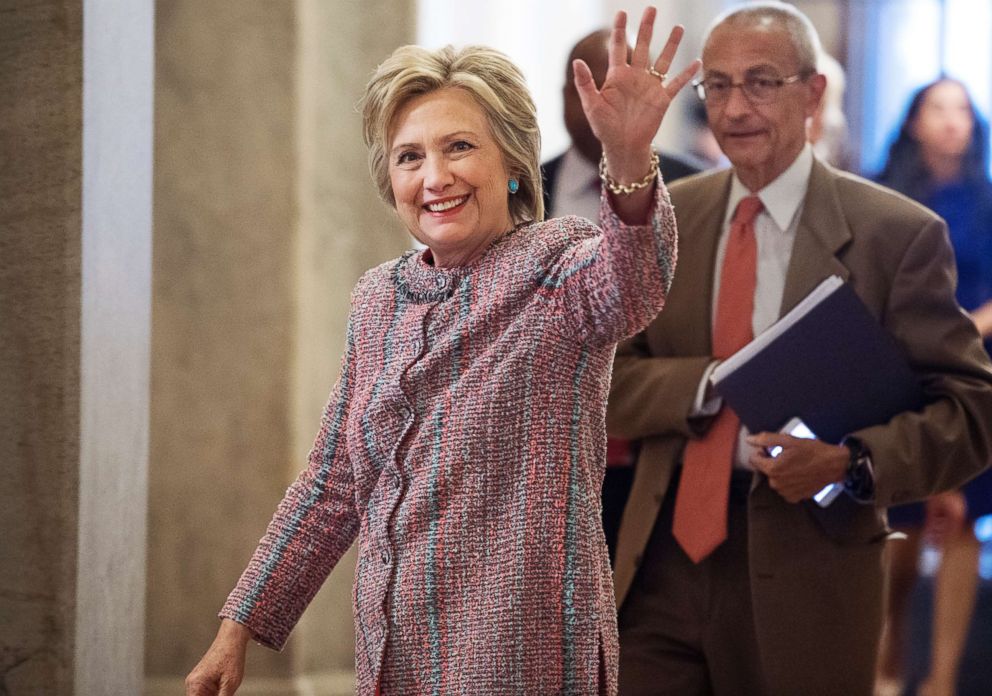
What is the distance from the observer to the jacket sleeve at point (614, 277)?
2.09 meters

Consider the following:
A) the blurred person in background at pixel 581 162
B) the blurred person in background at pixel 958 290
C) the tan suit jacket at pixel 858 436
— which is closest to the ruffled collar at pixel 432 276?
the tan suit jacket at pixel 858 436

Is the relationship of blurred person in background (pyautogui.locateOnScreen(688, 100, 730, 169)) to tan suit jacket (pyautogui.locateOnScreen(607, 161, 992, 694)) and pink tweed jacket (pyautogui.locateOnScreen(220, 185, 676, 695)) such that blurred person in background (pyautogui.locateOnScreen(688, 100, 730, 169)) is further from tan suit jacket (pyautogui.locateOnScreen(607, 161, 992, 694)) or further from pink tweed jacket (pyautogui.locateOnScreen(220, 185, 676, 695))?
pink tweed jacket (pyautogui.locateOnScreen(220, 185, 676, 695))

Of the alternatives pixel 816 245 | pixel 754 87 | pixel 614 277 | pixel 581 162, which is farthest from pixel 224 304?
Result: pixel 614 277

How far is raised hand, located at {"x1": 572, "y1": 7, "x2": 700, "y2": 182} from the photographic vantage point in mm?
2064

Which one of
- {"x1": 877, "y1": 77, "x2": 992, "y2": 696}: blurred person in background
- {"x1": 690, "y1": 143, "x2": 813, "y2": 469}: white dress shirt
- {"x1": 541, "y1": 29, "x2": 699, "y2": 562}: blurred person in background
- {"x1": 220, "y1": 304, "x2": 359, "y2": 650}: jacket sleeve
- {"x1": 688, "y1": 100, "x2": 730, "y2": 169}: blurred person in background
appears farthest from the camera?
{"x1": 688, "y1": 100, "x2": 730, "y2": 169}: blurred person in background

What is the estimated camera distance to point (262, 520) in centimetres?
535

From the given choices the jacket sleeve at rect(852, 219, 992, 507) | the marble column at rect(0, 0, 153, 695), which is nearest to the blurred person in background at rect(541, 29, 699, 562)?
the jacket sleeve at rect(852, 219, 992, 507)

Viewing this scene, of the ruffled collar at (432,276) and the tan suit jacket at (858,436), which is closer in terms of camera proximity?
the ruffled collar at (432,276)

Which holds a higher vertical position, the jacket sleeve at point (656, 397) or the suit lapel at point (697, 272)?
the suit lapel at point (697, 272)

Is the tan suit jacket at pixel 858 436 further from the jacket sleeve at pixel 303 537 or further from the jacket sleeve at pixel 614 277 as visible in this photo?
the jacket sleeve at pixel 614 277

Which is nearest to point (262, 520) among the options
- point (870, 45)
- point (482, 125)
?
point (482, 125)

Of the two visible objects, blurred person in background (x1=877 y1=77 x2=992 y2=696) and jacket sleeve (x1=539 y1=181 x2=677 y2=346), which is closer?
jacket sleeve (x1=539 y1=181 x2=677 y2=346)

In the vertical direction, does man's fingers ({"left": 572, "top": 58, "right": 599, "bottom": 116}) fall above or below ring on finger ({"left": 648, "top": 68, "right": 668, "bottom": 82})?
below

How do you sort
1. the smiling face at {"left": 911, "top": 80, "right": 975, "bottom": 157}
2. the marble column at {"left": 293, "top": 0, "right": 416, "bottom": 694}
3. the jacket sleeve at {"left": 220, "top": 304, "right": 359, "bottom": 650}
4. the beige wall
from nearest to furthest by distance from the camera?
the jacket sleeve at {"left": 220, "top": 304, "right": 359, "bottom": 650}, the beige wall, the marble column at {"left": 293, "top": 0, "right": 416, "bottom": 694}, the smiling face at {"left": 911, "top": 80, "right": 975, "bottom": 157}
